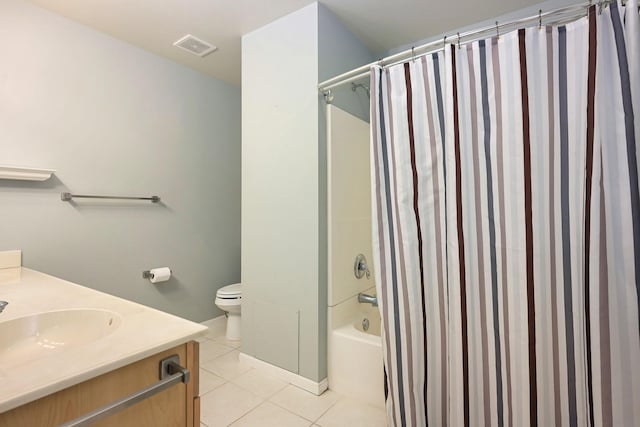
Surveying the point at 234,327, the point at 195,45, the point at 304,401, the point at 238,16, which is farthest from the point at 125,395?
the point at 195,45

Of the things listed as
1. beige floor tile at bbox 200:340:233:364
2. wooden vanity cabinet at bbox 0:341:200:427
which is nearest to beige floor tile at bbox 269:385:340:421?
beige floor tile at bbox 200:340:233:364

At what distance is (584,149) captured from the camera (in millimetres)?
940

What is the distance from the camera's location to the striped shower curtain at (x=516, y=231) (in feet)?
Answer: 2.92

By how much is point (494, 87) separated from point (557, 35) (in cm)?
23

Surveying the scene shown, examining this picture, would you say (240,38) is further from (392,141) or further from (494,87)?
(494,87)

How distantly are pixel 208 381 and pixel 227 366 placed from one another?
0.64 feet

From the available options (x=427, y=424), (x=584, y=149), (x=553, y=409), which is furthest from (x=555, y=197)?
(x=427, y=424)

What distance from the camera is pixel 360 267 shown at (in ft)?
6.80

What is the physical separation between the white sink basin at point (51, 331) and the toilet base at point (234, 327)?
157 centimetres

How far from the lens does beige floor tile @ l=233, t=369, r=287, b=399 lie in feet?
5.77

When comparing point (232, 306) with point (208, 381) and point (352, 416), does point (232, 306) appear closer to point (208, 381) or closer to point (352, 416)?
point (208, 381)

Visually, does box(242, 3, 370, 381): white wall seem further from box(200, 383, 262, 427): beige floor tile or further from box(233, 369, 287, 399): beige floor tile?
box(200, 383, 262, 427): beige floor tile

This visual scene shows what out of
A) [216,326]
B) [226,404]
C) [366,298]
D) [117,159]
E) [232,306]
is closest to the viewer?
[226,404]

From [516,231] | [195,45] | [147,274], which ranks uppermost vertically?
[195,45]
